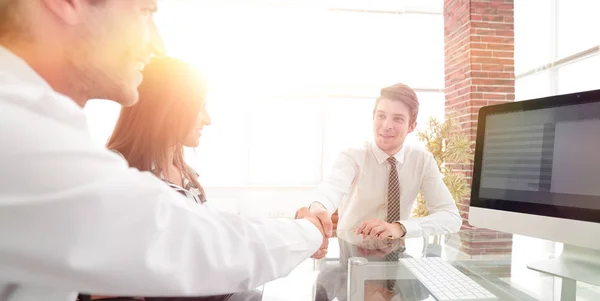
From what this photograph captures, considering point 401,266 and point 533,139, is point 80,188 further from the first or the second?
point 533,139

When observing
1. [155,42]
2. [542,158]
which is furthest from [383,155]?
[155,42]

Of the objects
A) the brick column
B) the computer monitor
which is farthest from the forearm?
the brick column

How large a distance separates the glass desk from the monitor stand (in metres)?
0.03

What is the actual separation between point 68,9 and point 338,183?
1.86m

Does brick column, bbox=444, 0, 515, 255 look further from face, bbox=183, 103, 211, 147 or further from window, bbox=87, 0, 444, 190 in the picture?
face, bbox=183, 103, 211, 147

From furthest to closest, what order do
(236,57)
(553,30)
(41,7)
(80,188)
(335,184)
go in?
(236,57)
(553,30)
(335,184)
(41,7)
(80,188)

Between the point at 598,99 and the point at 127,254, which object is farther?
the point at 598,99

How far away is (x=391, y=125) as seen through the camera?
2.32 m

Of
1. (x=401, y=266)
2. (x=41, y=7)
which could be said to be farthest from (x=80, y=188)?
(x=401, y=266)

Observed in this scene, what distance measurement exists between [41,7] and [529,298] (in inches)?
49.7

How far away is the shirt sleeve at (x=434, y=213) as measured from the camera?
1.95 meters

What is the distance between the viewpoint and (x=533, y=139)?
4.37 feet

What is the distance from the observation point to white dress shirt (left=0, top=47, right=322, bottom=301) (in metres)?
0.44

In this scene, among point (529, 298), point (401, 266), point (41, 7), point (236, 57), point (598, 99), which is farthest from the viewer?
point (236, 57)
